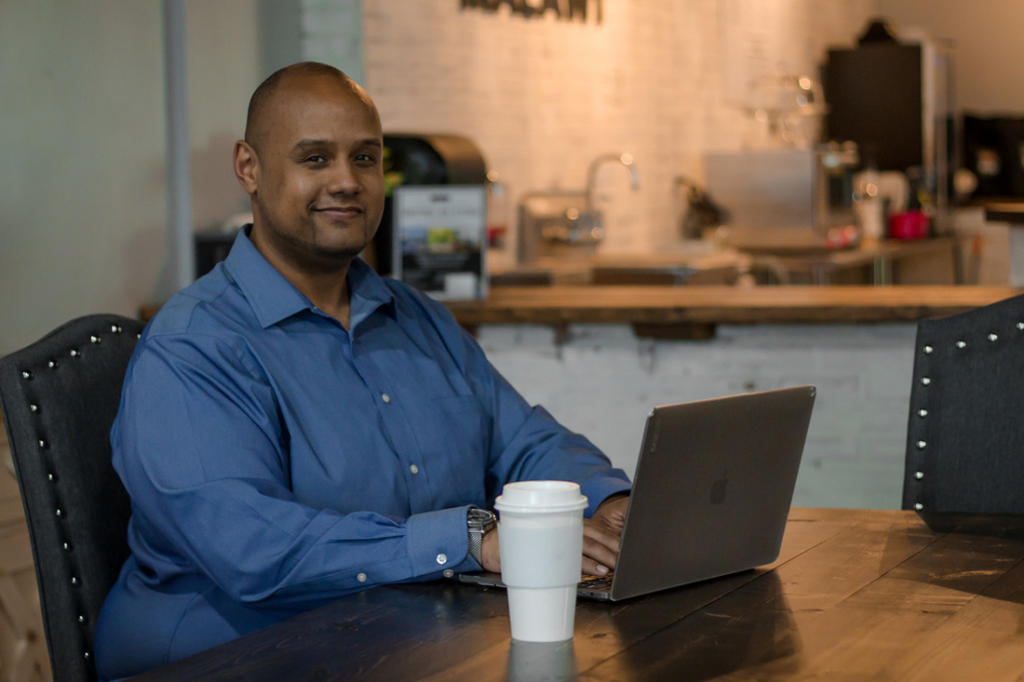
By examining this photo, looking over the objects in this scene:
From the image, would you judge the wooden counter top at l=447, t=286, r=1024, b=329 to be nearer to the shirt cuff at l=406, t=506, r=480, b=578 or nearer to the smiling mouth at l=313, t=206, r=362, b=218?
the smiling mouth at l=313, t=206, r=362, b=218

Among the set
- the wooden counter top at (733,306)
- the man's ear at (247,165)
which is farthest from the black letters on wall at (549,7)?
the man's ear at (247,165)

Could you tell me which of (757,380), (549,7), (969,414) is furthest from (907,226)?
(969,414)

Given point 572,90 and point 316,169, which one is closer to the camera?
point 316,169

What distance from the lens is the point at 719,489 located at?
4.71 ft

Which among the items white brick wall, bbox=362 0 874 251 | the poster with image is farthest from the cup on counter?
white brick wall, bbox=362 0 874 251

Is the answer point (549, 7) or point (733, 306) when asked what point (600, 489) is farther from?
point (549, 7)

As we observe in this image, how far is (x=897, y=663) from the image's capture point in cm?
120

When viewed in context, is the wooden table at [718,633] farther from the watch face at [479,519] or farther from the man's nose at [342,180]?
the man's nose at [342,180]

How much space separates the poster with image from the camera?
3639 millimetres

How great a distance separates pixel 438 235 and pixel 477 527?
2155 millimetres

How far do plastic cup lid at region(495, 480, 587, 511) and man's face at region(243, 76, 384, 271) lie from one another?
79 cm

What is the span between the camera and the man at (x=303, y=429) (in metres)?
1.58

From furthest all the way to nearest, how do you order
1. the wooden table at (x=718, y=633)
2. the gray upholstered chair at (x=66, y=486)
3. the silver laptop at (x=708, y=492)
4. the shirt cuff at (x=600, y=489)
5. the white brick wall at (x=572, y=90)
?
the white brick wall at (x=572, y=90) < the shirt cuff at (x=600, y=489) < the gray upholstered chair at (x=66, y=486) < the silver laptop at (x=708, y=492) < the wooden table at (x=718, y=633)

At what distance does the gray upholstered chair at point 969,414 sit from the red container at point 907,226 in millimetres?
6264
